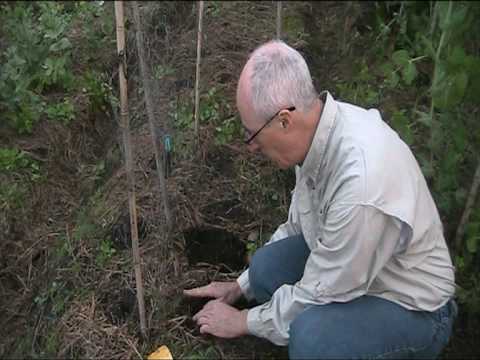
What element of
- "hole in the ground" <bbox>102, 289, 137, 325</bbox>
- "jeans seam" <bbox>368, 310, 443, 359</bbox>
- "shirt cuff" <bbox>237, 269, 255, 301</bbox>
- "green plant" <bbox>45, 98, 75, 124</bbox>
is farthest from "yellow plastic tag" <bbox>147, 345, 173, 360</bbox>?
"green plant" <bbox>45, 98, 75, 124</bbox>

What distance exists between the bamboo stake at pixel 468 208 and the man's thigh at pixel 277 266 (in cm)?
62

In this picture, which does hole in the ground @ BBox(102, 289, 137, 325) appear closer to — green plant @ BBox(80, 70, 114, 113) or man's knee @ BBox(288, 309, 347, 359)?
man's knee @ BBox(288, 309, 347, 359)

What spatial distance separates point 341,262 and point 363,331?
24 centimetres

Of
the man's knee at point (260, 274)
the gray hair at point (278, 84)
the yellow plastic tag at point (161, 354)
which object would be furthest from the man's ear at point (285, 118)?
the yellow plastic tag at point (161, 354)

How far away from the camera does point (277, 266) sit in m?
2.19

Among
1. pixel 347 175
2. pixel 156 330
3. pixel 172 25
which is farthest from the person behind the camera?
pixel 172 25

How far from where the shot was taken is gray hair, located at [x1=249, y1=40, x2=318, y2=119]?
5.46ft

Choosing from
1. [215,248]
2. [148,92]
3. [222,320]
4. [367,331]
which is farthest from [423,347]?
[148,92]

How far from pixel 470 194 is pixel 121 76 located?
52.2 inches

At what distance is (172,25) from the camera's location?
3691mm

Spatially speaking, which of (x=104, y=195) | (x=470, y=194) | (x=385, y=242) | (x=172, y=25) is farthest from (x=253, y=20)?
(x=385, y=242)

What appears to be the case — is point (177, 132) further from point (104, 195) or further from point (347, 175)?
point (347, 175)

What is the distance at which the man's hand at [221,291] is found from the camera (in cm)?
227

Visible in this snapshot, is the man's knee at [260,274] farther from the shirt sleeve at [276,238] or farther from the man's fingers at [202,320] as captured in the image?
the man's fingers at [202,320]
